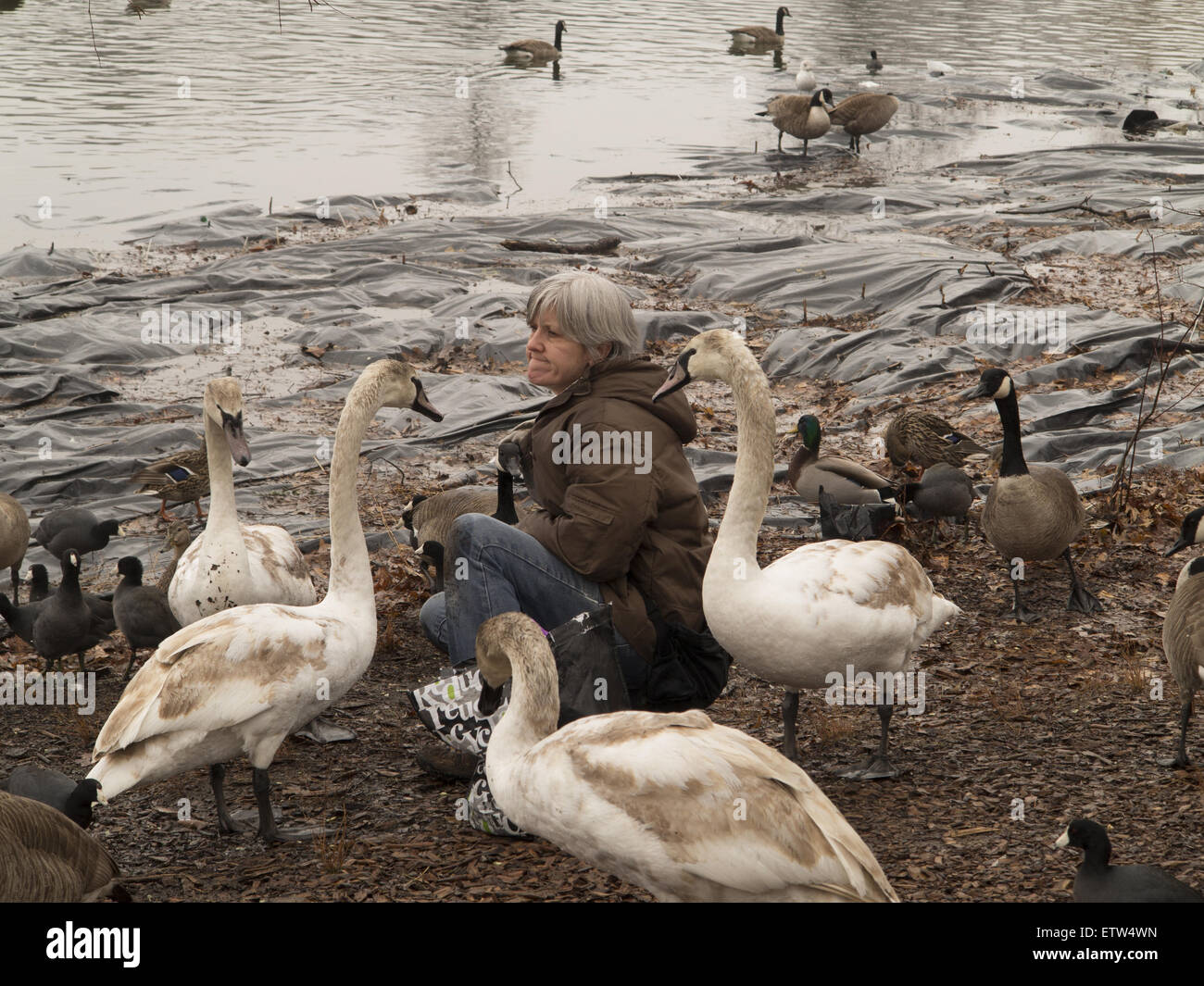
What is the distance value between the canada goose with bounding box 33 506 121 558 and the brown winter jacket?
13.3ft

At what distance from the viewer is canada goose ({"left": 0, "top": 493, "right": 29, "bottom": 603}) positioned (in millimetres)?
7906

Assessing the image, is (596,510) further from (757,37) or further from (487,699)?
(757,37)

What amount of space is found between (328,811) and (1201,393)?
26.0 feet

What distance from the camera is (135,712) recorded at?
4684 millimetres

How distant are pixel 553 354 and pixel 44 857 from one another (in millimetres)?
2723

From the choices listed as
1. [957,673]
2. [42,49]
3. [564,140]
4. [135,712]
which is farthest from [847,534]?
[42,49]

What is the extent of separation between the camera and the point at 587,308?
5172mm

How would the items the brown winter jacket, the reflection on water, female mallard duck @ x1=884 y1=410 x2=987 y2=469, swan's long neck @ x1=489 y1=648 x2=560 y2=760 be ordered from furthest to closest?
the reflection on water → female mallard duck @ x1=884 y1=410 x2=987 y2=469 → the brown winter jacket → swan's long neck @ x1=489 y1=648 x2=560 y2=760

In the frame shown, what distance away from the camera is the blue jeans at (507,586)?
5.03 meters

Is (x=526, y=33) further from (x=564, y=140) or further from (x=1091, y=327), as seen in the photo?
(x=1091, y=327)

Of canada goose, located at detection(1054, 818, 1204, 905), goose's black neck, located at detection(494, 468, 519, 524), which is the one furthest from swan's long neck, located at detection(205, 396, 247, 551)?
canada goose, located at detection(1054, 818, 1204, 905)

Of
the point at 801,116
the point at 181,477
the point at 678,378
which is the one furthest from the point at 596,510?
the point at 801,116

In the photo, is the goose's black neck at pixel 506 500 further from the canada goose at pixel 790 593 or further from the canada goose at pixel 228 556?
the canada goose at pixel 790 593

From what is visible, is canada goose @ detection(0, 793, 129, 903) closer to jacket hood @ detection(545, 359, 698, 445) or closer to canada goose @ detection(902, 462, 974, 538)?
jacket hood @ detection(545, 359, 698, 445)
